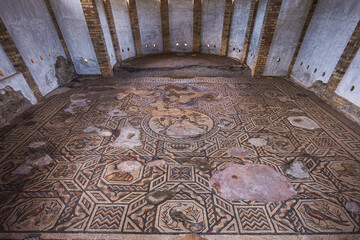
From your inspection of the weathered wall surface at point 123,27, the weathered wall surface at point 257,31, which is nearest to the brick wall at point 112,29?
the weathered wall surface at point 123,27

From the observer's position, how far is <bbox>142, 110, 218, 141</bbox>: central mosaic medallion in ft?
11.2

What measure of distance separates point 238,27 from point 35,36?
733cm

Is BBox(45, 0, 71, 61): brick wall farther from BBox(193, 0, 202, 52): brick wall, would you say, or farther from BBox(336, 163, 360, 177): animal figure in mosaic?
BBox(336, 163, 360, 177): animal figure in mosaic

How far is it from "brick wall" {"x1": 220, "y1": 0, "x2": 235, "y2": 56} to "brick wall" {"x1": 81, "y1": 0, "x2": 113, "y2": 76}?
537 centimetres

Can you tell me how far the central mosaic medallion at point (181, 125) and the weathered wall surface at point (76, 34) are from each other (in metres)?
3.85

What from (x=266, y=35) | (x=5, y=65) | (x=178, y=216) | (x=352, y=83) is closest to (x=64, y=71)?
(x=5, y=65)

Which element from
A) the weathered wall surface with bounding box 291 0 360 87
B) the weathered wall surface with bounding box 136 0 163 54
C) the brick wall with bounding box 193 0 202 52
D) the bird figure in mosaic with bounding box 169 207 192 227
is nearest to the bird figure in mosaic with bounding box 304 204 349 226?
the bird figure in mosaic with bounding box 169 207 192 227

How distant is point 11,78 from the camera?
13.0 ft

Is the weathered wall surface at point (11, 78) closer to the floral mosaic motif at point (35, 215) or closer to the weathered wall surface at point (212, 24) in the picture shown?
the floral mosaic motif at point (35, 215)

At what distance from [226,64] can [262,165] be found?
5.52 metres

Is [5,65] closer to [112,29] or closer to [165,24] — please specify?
[112,29]

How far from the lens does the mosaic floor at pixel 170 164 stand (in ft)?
6.66

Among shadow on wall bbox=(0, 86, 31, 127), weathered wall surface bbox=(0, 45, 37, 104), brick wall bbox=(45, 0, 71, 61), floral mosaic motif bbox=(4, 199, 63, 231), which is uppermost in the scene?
brick wall bbox=(45, 0, 71, 61)

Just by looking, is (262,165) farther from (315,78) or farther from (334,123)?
(315,78)
